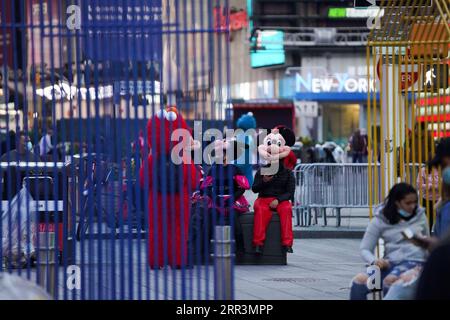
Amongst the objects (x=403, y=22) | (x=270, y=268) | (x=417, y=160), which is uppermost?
(x=403, y=22)

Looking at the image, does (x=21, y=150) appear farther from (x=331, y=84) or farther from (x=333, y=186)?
(x=331, y=84)

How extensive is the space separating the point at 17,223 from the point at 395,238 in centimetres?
335

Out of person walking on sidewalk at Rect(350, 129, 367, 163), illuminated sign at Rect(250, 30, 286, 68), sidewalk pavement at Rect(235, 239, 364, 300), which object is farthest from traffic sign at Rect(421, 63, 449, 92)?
illuminated sign at Rect(250, 30, 286, 68)

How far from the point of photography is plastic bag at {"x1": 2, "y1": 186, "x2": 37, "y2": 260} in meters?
10.8

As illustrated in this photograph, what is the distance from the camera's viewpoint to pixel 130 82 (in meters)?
10.3

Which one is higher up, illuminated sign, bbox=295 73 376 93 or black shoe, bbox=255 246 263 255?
illuminated sign, bbox=295 73 376 93

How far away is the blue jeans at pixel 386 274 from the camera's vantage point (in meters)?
10.1

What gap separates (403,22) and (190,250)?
4.73 meters

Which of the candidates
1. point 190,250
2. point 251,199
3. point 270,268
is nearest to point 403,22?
Answer: point 270,268

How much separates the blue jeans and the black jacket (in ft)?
18.7

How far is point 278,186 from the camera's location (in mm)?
16297

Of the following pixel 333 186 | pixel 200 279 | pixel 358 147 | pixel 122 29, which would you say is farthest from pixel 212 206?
pixel 358 147

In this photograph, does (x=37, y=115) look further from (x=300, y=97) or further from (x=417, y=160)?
(x=300, y=97)

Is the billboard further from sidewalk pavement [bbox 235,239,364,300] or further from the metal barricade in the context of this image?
the metal barricade
